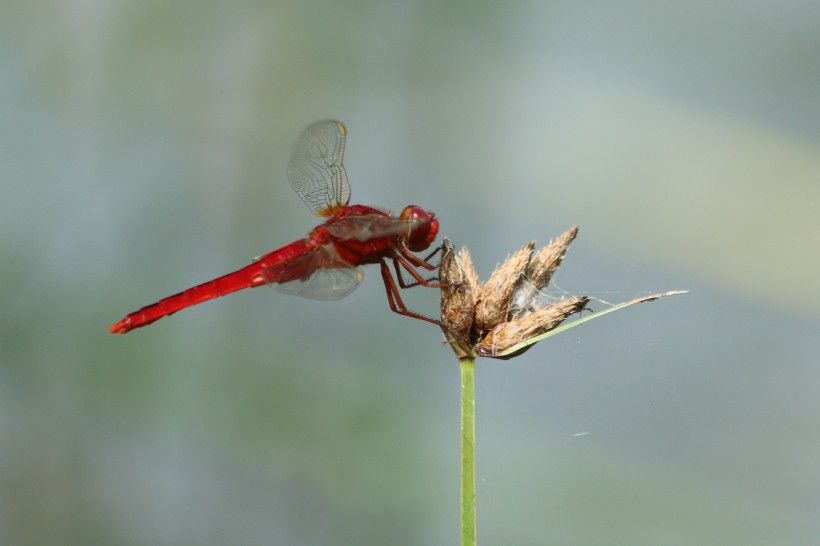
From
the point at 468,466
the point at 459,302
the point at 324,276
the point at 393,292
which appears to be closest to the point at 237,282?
the point at 324,276

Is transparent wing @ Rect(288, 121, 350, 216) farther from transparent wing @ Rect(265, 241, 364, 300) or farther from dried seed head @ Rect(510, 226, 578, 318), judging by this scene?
dried seed head @ Rect(510, 226, 578, 318)

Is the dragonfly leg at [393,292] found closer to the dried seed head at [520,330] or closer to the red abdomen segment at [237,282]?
the red abdomen segment at [237,282]

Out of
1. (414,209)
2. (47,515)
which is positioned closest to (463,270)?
(414,209)

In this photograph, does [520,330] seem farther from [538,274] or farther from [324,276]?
[324,276]

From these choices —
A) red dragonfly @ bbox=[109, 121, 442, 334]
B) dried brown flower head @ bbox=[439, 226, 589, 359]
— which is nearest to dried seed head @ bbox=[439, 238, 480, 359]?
dried brown flower head @ bbox=[439, 226, 589, 359]

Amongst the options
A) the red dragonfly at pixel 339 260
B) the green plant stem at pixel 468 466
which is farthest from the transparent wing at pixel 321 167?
the green plant stem at pixel 468 466

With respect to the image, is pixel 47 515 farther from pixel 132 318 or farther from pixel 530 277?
pixel 530 277
